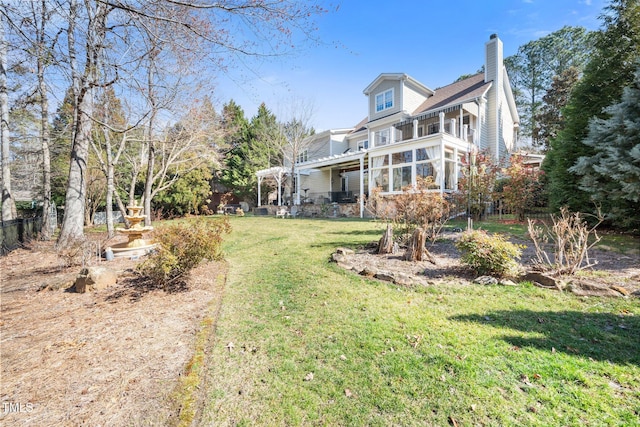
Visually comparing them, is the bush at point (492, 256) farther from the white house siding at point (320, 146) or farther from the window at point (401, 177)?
the white house siding at point (320, 146)

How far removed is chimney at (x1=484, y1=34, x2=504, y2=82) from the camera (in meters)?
17.2

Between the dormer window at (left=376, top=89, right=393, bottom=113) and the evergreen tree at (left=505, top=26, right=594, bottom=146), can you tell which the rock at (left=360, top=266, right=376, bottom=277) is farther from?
the evergreen tree at (left=505, top=26, right=594, bottom=146)

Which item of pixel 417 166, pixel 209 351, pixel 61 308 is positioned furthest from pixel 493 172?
pixel 61 308

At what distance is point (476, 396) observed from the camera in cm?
228

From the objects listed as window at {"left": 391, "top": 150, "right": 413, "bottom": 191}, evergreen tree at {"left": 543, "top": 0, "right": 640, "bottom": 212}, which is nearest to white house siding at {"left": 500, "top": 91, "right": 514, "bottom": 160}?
window at {"left": 391, "top": 150, "right": 413, "bottom": 191}

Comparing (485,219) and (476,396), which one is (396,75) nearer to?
(485,219)

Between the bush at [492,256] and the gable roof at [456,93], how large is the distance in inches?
578

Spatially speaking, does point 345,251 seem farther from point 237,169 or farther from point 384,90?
point 237,169

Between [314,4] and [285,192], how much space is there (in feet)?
73.5

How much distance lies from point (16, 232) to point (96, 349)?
10.7 meters

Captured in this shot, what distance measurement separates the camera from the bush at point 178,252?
473cm

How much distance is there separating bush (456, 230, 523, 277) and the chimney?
56.5ft

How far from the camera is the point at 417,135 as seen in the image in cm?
1623

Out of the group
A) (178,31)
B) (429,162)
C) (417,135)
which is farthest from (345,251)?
(417,135)
